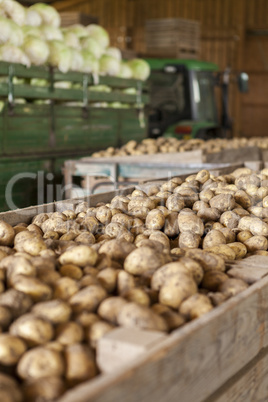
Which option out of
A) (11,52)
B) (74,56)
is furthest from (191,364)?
(74,56)

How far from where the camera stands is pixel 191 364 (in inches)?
55.6

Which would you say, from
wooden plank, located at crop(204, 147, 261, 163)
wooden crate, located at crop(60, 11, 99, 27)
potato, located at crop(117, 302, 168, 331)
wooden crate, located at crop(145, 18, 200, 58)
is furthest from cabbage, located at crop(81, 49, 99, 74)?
potato, located at crop(117, 302, 168, 331)

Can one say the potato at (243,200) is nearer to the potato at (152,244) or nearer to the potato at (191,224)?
the potato at (191,224)

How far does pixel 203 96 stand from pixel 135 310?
826 cm

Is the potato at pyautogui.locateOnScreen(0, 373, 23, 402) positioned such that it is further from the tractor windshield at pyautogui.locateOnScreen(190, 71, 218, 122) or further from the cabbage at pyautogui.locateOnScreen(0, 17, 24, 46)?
the tractor windshield at pyautogui.locateOnScreen(190, 71, 218, 122)

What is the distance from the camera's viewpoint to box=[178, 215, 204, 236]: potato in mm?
2537

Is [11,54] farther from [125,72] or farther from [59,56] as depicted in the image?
[125,72]

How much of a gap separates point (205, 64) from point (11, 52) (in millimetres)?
4923

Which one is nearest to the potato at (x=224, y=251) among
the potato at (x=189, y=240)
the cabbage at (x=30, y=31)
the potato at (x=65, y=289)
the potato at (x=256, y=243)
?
the potato at (x=189, y=240)

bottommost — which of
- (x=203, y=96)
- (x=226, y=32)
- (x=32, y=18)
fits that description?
(x=203, y=96)

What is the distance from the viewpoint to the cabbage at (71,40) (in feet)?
21.7

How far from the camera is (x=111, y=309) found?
158 cm

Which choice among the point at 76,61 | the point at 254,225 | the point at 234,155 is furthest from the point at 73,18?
the point at 254,225

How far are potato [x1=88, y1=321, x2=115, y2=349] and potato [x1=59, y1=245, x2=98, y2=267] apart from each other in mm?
437
